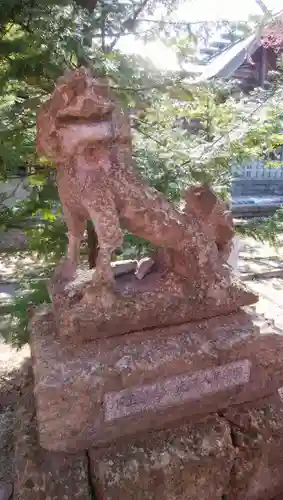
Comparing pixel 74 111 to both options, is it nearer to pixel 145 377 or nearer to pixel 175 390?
pixel 145 377

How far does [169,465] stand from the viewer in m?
1.81

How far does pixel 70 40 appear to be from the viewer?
7.26 feet

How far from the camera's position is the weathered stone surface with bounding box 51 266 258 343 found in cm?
191

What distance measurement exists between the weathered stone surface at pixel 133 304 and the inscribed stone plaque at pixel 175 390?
27 centimetres

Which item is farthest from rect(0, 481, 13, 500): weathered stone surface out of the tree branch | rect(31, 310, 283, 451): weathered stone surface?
the tree branch

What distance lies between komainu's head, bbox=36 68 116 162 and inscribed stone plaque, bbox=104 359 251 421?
3.66ft

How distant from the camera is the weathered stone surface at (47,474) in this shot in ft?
5.63

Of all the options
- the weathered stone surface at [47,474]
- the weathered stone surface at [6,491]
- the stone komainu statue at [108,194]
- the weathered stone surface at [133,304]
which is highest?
the stone komainu statue at [108,194]

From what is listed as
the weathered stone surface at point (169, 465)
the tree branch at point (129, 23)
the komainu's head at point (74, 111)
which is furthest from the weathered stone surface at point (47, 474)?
the tree branch at point (129, 23)

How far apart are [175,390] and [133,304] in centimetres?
45

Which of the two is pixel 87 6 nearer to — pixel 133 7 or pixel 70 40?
pixel 133 7

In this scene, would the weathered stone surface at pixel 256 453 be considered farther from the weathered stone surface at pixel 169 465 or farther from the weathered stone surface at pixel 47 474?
the weathered stone surface at pixel 47 474

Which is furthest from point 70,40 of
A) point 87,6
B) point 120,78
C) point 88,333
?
point 88,333

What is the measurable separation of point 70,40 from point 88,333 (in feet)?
5.05
